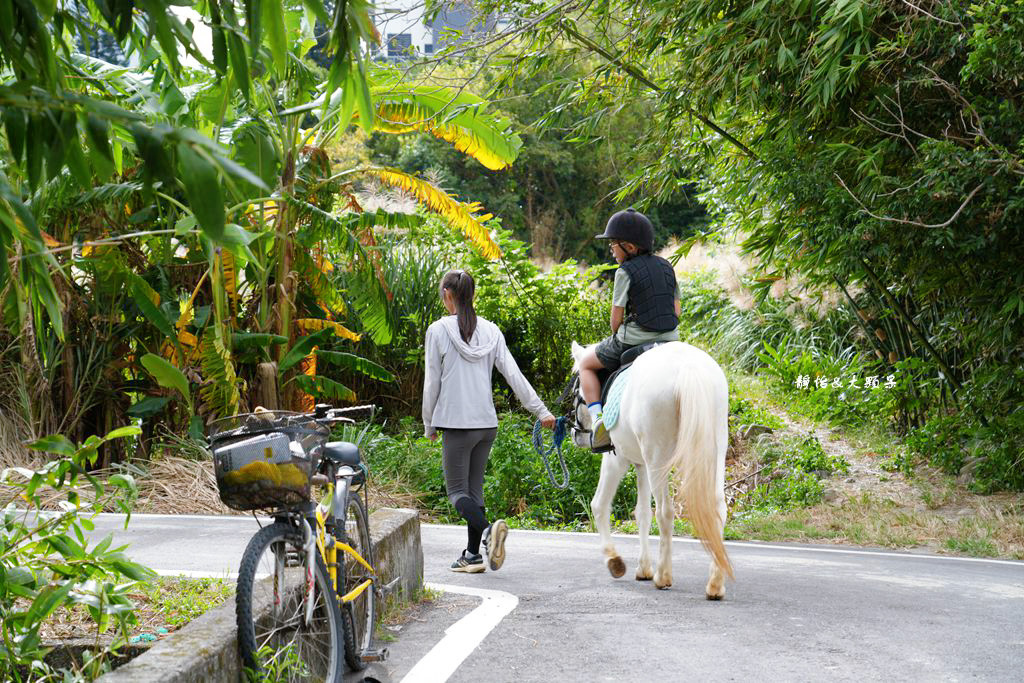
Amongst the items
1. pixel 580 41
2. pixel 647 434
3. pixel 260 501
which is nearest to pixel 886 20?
pixel 580 41

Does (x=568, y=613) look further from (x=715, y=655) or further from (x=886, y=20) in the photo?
(x=886, y=20)

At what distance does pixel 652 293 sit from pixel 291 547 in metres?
4.02

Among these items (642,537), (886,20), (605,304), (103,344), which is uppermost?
(886,20)

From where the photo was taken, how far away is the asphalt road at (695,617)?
18.4 feet

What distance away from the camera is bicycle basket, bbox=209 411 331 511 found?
14.4 feet

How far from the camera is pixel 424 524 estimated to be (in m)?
11.6

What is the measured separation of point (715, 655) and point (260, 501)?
2674mm

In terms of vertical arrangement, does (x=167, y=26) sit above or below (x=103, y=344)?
below

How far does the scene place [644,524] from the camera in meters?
8.02

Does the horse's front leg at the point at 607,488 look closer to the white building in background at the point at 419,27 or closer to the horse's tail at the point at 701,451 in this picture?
the horse's tail at the point at 701,451

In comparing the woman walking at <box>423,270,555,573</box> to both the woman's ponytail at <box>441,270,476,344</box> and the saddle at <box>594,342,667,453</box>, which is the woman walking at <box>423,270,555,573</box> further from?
the saddle at <box>594,342,667,453</box>

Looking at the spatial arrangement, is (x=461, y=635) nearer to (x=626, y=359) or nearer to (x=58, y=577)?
(x=58, y=577)

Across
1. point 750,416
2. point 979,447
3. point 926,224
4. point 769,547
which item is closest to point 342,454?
point 769,547

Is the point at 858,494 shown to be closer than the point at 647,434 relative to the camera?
No
